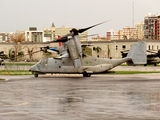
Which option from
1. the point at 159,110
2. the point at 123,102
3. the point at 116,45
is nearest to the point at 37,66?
the point at 123,102

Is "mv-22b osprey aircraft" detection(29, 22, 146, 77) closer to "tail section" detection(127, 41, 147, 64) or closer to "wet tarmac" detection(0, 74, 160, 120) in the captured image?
"tail section" detection(127, 41, 147, 64)

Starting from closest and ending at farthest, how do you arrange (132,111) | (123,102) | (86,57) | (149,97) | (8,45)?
1. (132,111)
2. (123,102)
3. (149,97)
4. (86,57)
5. (8,45)

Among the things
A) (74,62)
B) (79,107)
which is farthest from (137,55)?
(79,107)

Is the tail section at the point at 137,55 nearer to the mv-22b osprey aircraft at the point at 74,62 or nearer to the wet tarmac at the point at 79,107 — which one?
the mv-22b osprey aircraft at the point at 74,62

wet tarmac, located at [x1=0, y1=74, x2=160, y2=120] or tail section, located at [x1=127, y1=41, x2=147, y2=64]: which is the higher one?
tail section, located at [x1=127, y1=41, x2=147, y2=64]

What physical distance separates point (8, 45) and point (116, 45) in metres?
43.1

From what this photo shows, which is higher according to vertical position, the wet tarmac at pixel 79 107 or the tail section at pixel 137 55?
the tail section at pixel 137 55

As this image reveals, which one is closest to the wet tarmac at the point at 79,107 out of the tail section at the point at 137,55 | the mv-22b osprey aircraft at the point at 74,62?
the mv-22b osprey aircraft at the point at 74,62

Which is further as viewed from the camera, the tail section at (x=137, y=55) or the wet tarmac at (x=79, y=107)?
the tail section at (x=137, y=55)

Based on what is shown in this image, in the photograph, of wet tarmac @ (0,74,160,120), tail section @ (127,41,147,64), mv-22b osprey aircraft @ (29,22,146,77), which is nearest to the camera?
wet tarmac @ (0,74,160,120)

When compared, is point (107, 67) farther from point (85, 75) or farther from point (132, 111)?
point (132, 111)

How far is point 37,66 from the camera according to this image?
5641cm

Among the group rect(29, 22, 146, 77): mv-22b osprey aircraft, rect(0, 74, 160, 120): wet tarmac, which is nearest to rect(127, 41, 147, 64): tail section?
rect(29, 22, 146, 77): mv-22b osprey aircraft

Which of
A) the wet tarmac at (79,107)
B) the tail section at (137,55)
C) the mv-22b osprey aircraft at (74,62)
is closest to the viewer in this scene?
the wet tarmac at (79,107)
